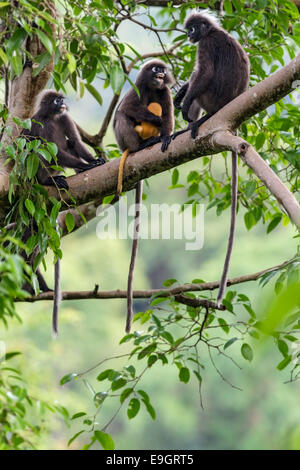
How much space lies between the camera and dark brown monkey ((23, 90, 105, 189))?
2873 mm

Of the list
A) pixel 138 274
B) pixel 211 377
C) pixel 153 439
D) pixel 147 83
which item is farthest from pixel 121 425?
pixel 147 83

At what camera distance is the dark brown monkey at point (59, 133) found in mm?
2873

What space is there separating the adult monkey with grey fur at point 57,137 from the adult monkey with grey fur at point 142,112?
19 centimetres

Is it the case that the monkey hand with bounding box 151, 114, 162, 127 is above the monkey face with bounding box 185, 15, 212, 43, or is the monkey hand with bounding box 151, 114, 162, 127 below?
below

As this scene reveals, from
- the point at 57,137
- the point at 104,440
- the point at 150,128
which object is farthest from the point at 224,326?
the point at 57,137

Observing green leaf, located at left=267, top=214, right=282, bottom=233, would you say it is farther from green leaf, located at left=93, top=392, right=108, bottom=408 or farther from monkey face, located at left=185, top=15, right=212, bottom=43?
green leaf, located at left=93, top=392, right=108, bottom=408

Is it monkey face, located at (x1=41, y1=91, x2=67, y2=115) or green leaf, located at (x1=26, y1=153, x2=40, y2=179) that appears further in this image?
monkey face, located at (x1=41, y1=91, x2=67, y2=115)

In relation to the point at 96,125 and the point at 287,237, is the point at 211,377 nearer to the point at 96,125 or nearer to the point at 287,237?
the point at 287,237

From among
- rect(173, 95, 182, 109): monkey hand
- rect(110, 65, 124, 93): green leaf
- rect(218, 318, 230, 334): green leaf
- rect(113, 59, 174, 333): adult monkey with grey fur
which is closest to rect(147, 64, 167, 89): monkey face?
rect(113, 59, 174, 333): adult monkey with grey fur

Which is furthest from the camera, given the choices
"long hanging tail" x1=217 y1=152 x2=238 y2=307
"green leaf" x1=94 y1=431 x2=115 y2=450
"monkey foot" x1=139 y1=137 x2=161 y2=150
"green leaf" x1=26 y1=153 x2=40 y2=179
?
"monkey foot" x1=139 y1=137 x2=161 y2=150

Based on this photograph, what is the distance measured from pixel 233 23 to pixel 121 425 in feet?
48.5

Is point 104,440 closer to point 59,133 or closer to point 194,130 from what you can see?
point 194,130

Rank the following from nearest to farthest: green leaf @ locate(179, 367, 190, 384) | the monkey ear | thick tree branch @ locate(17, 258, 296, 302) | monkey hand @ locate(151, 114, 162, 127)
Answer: green leaf @ locate(179, 367, 190, 384) → thick tree branch @ locate(17, 258, 296, 302) → monkey hand @ locate(151, 114, 162, 127) → the monkey ear

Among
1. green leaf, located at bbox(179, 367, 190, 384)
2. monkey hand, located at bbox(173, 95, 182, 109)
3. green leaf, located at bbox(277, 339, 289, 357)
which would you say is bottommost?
green leaf, located at bbox(179, 367, 190, 384)
